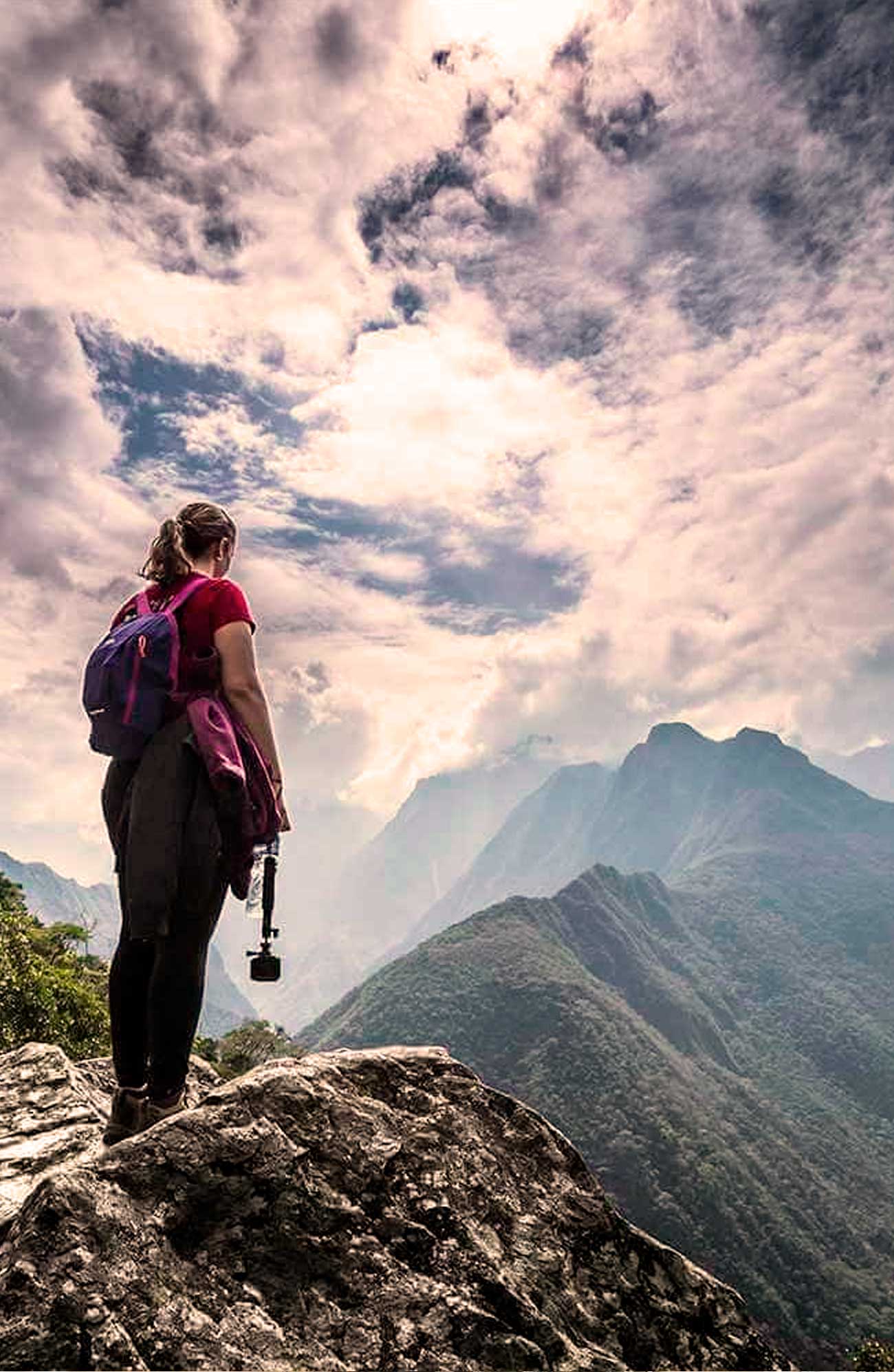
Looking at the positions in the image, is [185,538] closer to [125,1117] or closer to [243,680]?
[243,680]

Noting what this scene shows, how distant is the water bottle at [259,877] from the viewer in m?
4.57

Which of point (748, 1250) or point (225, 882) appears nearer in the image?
point (225, 882)

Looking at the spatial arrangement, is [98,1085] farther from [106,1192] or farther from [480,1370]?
[480,1370]

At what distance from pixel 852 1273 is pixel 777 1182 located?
2648cm

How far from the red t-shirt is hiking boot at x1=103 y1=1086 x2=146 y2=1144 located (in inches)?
76.5

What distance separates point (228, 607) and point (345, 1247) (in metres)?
3.13

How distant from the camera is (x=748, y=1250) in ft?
401

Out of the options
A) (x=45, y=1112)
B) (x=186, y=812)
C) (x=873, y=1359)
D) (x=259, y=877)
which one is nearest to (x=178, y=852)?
(x=186, y=812)

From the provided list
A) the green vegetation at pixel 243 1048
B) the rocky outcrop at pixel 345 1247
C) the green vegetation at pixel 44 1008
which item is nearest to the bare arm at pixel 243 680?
the rocky outcrop at pixel 345 1247

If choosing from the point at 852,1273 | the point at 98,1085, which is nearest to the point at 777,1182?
the point at 852,1273

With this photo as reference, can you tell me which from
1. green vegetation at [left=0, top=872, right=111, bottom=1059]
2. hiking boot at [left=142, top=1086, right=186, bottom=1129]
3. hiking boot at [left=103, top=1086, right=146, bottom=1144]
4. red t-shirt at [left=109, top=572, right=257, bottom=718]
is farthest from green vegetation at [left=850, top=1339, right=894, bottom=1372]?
red t-shirt at [left=109, top=572, right=257, bottom=718]

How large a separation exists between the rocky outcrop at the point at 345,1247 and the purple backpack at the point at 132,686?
1.84m

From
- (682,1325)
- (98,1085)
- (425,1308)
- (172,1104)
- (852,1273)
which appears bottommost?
(852,1273)

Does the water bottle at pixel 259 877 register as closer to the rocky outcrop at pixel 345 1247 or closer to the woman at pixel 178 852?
the woman at pixel 178 852
